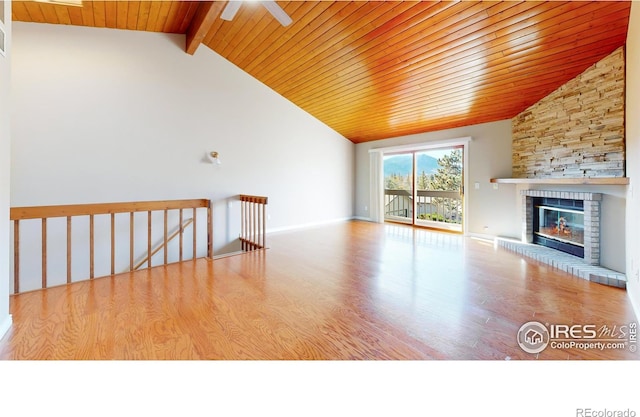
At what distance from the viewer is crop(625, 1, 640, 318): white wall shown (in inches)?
98.3

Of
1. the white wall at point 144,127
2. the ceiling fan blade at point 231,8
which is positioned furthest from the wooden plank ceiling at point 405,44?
the ceiling fan blade at point 231,8

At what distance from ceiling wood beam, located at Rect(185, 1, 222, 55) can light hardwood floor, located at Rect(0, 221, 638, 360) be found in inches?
132

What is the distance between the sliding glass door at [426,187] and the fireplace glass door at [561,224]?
5.31ft

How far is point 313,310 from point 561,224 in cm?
405

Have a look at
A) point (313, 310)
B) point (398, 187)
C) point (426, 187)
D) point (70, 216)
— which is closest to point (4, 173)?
point (70, 216)

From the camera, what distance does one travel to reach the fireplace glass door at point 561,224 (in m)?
3.88

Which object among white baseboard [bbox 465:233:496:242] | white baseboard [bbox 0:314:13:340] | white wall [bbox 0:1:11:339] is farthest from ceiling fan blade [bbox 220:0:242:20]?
white baseboard [bbox 465:233:496:242]

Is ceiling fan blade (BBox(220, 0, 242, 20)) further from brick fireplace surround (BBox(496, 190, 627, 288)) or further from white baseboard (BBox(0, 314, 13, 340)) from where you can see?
brick fireplace surround (BBox(496, 190, 627, 288))

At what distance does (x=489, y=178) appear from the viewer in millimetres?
5484

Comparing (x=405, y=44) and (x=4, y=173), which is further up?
(x=405, y=44)

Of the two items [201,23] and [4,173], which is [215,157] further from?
[4,173]
